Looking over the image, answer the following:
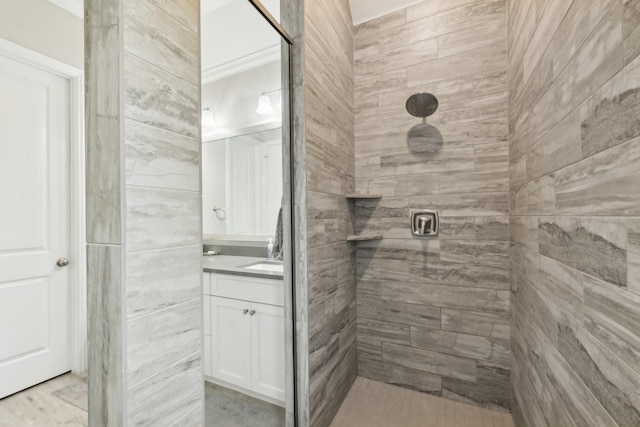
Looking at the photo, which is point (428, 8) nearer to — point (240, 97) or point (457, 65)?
point (457, 65)

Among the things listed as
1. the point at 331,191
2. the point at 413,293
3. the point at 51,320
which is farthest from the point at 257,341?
the point at 51,320

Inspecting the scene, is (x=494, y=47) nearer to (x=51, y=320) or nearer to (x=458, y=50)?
(x=458, y=50)

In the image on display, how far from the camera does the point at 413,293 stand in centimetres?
198

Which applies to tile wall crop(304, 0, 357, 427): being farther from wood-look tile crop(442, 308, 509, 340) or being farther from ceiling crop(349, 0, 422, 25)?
wood-look tile crop(442, 308, 509, 340)

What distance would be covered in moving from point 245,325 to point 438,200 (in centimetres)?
144

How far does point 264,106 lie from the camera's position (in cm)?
152

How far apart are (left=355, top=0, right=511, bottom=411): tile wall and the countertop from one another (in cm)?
91

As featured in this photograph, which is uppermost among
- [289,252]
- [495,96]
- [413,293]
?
[495,96]

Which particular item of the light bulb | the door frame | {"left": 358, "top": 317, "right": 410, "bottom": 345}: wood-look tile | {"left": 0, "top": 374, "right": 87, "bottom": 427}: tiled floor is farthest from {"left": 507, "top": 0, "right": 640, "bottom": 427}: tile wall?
the door frame

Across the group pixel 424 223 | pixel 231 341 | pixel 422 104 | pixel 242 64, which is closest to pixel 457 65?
pixel 422 104

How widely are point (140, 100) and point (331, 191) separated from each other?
3.86 ft

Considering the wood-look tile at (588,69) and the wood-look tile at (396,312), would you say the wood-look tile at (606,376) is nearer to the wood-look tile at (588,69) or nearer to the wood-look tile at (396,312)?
the wood-look tile at (588,69)

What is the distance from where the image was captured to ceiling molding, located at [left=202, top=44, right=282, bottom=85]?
111 centimetres

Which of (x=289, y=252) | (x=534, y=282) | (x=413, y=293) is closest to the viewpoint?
(x=534, y=282)
